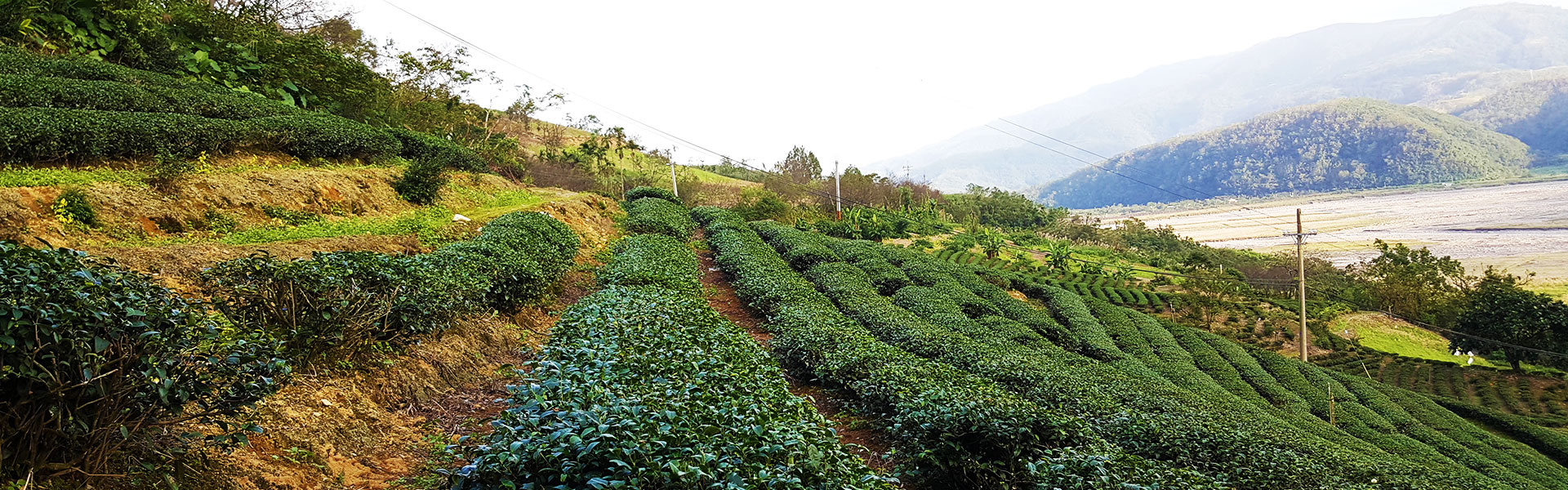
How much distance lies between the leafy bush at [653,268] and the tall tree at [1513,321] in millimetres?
43888

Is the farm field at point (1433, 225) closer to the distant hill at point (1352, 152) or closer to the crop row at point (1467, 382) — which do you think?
the distant hill at point (1352, 152)

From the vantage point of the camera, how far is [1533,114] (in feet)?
579

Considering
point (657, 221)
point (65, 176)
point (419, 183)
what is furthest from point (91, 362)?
point (657, 221)

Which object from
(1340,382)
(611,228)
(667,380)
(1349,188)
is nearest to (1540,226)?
(1349,188)

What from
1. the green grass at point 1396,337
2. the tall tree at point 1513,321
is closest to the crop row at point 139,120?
the green grass at point 1396,337

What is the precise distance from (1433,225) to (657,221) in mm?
133361

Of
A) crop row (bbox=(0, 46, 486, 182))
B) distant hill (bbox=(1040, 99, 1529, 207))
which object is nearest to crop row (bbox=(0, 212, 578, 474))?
crop row (bbox=(0, 46, 486, 182))

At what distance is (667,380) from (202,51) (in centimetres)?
1803

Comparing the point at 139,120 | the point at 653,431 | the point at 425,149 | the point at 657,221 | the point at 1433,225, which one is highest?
the point at 425,149

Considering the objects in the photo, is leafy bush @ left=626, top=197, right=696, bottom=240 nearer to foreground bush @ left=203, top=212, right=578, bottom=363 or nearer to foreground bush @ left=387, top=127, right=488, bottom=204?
foreground bush @ left=387, top=127, right=488, bottom=204

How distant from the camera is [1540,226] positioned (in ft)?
306

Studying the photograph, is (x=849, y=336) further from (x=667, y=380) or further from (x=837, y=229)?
(x=837, y=229)

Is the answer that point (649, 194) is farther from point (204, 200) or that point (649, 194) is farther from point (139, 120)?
point (204, 200)

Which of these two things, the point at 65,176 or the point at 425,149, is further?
the point at 425,149
